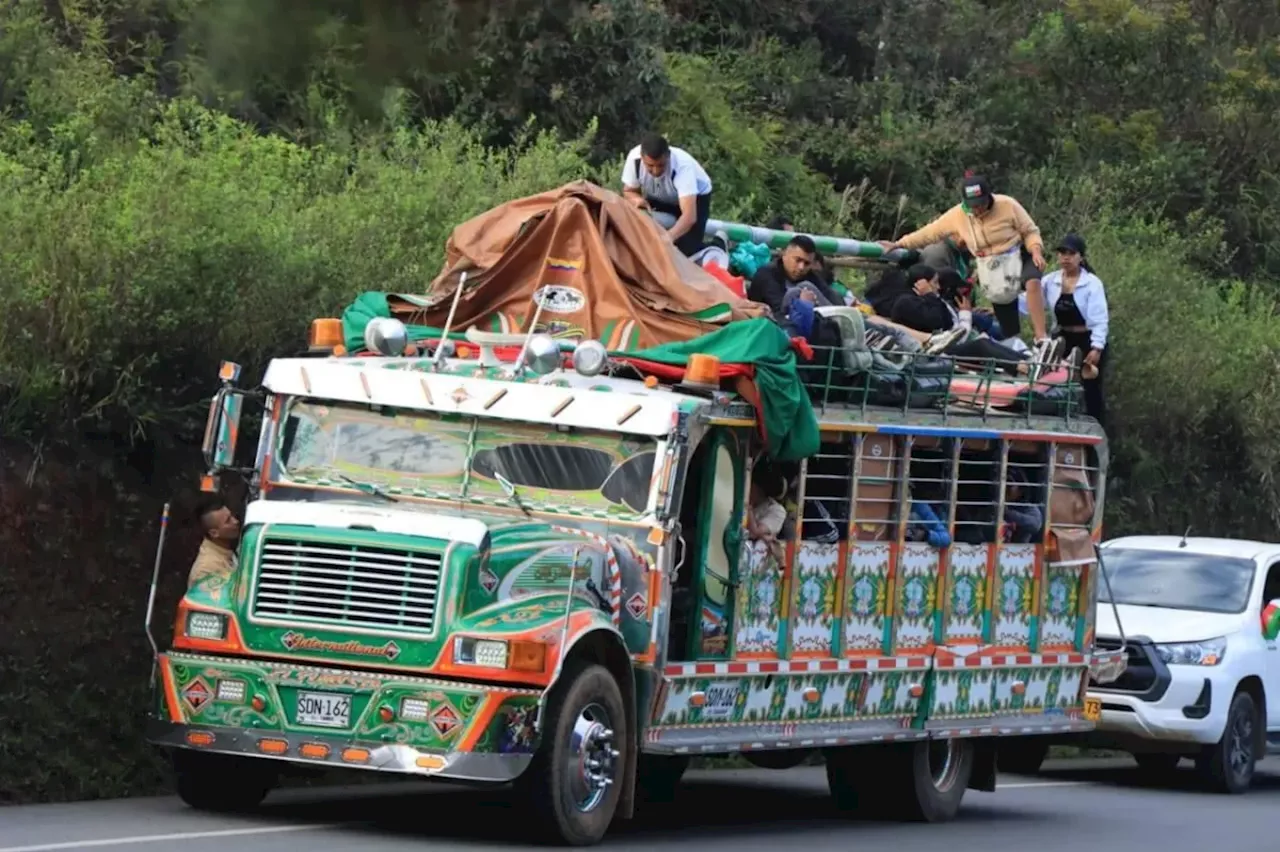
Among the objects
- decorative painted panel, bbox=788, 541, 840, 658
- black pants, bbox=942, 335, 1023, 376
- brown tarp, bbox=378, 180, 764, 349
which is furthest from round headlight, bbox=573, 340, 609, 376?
black pants, bbox=942, 335, 1023, 376

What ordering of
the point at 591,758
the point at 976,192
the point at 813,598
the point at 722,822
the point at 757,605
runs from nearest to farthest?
1. the point at 591,758
2. the point at 757,605
3. the point at 813,598
4. the point at 722,822
5. the point at 976,192

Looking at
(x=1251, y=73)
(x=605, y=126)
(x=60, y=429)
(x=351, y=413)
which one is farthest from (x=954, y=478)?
(x=1251, y=73)

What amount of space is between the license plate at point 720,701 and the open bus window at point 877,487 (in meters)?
1.49

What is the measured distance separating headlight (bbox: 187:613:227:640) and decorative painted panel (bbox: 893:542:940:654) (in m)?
4.33

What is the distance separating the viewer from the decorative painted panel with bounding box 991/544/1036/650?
14.8 meters

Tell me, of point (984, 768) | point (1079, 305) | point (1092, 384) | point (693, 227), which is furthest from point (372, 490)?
point (1079, 305)

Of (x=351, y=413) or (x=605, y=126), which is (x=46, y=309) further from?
(x=605, y=126)

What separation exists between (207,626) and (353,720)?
0.89 m

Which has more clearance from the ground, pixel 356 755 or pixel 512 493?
pixel 512 493

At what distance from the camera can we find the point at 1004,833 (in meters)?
14.0

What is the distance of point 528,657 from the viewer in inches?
411

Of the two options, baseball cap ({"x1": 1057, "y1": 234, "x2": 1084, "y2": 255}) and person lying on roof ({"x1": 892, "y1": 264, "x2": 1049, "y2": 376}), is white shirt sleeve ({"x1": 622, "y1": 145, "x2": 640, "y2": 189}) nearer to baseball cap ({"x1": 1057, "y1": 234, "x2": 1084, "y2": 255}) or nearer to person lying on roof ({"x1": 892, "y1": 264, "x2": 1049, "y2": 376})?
person lying on roof ({"x1": 892, "y1": 264, "x2": 1049, "y2": 376})

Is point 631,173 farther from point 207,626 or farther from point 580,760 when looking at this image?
point 580,760

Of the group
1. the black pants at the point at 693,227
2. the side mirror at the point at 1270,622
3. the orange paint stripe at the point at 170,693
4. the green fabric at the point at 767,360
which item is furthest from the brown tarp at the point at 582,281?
the side mirror at the point at 1270,622
